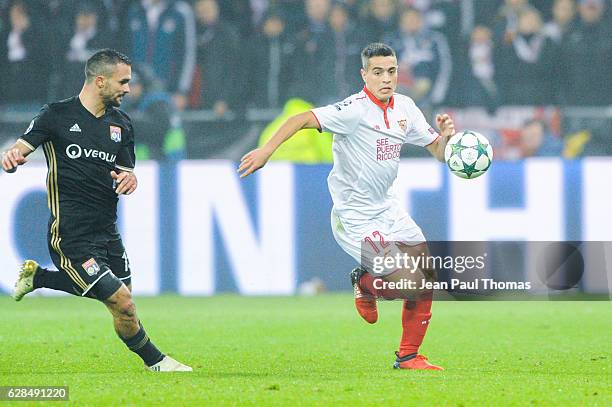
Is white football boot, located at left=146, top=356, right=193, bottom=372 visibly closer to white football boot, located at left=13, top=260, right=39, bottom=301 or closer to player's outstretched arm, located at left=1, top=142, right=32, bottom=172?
white football boot, located at left=13, top=260, right=39, bottom=301

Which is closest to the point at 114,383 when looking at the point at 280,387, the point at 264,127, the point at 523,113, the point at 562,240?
the point at 280,387

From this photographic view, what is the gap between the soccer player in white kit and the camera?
8.29 metres

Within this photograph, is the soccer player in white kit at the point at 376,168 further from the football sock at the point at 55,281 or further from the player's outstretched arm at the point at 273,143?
the football sock at the point at 55,281

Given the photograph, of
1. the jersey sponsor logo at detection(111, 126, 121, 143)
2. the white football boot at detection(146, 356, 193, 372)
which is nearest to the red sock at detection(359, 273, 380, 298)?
the white football boot at detection(146, 356, 193, 372)

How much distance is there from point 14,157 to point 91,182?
0.58 metres

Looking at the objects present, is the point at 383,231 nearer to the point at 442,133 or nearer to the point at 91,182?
the point at 442,133

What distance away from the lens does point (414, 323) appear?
831 centimetres

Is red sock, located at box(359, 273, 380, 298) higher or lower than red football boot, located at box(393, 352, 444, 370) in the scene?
higher

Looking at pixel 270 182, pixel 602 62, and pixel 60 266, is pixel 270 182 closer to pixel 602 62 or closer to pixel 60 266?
pixel 602 62

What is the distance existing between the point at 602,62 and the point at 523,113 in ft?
4.31

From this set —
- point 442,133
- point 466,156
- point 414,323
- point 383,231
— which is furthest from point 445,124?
point 414,323

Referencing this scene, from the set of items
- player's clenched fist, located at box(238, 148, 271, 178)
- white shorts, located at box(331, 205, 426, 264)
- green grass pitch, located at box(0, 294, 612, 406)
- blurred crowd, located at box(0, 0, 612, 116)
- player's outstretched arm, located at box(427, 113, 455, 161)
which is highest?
blurred crowd, located at box(0, 0, 612, 116)

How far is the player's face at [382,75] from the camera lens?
27.2 ft

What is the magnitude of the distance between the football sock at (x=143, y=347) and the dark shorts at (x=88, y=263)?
1.08 ft
